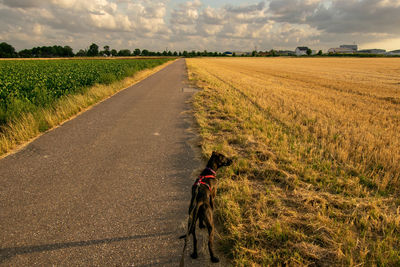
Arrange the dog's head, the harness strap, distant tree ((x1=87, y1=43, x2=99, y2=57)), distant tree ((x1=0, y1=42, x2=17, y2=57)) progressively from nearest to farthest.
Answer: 1. the harness strap
2. the dog's head
3. distant tree ((x1=0, y1=42, x2=17, y2=57))
4. distant tree ((x1=87, y1=43, x2=99, y2=57))

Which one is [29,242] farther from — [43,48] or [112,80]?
[43,48]

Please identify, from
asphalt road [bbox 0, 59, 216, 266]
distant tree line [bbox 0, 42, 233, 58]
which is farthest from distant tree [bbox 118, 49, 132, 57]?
asphalt road [bbox 0, 59, 216, 266]

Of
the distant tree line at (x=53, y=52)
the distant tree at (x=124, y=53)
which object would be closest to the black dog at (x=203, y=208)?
the distant tree line at (x=53, y=52)

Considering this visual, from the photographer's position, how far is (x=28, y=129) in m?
6.72

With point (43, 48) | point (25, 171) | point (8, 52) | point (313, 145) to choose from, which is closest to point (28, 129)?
point (25, 171)

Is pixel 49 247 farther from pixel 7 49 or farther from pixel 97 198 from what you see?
pixel 7 49

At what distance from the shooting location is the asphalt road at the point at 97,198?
8.79 feet

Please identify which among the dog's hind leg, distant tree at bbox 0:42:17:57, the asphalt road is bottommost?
the asphalt road

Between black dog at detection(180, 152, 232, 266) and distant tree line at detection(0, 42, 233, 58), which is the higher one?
distant tree line at detection(0, 42, 233, 58)

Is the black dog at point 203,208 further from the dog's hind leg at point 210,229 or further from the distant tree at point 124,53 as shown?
the distant tree at point 124,53

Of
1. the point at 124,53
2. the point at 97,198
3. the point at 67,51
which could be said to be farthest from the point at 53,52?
the point at 97,198

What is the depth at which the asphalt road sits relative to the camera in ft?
8.79

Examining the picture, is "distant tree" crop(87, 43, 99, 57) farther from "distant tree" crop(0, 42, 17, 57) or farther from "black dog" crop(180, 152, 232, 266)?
"black dog" crop(180, 152, 232, 266)

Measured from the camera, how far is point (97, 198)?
3.76 metres
